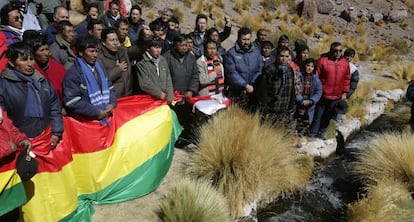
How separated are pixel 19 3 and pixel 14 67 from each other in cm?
219

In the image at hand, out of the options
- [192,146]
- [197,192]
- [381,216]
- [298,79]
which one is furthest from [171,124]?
[381,216]

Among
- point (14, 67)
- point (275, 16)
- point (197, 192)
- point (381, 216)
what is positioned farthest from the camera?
point (275, 16)

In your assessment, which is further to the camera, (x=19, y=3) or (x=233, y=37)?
(x=233, y=37)

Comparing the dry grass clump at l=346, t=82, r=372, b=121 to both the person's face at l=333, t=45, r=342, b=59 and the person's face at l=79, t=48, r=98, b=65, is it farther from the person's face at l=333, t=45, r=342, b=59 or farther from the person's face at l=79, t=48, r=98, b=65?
the person's face at l=79, t=48, r=98, b=65

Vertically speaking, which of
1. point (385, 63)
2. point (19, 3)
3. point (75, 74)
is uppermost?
point (19, 3)

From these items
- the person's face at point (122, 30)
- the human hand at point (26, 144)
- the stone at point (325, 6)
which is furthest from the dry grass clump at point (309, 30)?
the human hand at point (26, 144)

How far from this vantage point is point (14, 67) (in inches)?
144

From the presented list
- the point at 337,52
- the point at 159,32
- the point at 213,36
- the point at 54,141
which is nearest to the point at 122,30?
the point at 159,32

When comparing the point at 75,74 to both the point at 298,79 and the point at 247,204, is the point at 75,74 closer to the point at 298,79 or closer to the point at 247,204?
the point at 247,204

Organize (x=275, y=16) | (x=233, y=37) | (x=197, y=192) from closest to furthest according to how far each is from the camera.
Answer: (x=197, y=192)
(x=233, y=37)
(x=275, y=16)

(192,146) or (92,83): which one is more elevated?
(92,83)

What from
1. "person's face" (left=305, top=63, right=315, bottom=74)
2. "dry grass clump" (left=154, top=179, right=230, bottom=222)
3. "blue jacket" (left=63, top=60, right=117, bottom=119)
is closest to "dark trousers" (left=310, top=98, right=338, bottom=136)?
"person's face" (left=305, top=63, right=315, bottom=74)

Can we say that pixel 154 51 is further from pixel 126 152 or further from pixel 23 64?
pixel 23 64

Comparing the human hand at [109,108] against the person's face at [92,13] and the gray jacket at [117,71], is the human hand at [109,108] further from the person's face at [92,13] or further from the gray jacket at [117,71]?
the person's face at [92,13]
